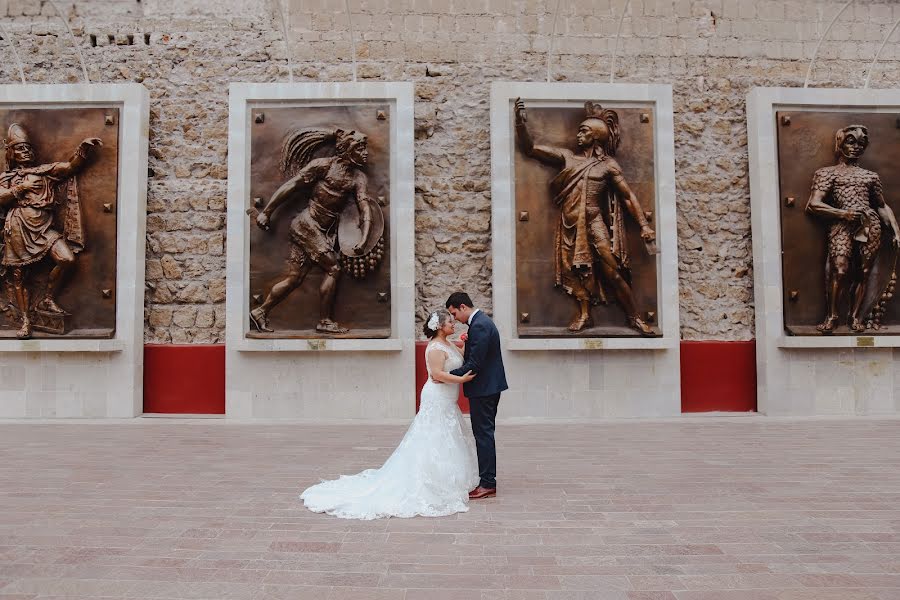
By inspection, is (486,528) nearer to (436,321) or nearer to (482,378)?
(482,378)

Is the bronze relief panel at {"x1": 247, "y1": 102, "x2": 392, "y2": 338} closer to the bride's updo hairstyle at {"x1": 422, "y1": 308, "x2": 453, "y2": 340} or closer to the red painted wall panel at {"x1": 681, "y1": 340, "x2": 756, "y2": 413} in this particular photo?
the bride's updo hairstyle at {"x1": 422, "y1": 308, "x2": 453, "y2": 340}

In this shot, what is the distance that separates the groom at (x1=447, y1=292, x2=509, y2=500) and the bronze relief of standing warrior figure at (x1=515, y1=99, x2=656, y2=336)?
3702mm

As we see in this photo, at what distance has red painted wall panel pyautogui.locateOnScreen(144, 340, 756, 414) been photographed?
8.05 m

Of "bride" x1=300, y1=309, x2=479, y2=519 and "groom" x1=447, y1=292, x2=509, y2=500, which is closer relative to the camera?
"bride" x1=300, y1=309, x2=479, y2=519

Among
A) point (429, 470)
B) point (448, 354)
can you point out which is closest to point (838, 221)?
point (448, 354)

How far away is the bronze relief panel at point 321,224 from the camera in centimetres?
772

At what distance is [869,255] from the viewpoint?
7855 millimetres

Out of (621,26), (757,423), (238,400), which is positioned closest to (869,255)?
(757,423)

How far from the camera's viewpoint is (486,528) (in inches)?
144

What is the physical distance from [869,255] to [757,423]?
8.41 feet

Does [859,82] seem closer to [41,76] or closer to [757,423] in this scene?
[757,423]

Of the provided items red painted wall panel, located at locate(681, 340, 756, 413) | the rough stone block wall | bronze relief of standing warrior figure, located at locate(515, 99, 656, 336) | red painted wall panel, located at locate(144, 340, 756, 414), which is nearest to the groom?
red painted wall panel, located at locate(144, 340, 756, 414)

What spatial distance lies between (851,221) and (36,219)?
996 cm

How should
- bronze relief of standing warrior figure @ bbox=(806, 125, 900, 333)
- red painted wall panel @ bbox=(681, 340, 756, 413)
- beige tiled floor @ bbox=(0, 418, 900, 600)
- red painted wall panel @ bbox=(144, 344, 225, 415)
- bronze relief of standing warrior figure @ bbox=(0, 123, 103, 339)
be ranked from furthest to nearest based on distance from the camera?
red painted wall panel @ bbox=(681, 340, 756, 413) → red painted wall panel @ bbox=(144, 344, 225, 415) → bronze relief of standing warrior figure @ bbox=(806, 125, 900, 333) → bronze relief of standing warrior figure @ bbox=(0, 123, 103, 339) → beige tiled floor @ bbox=(0, 418, 900, 600)
